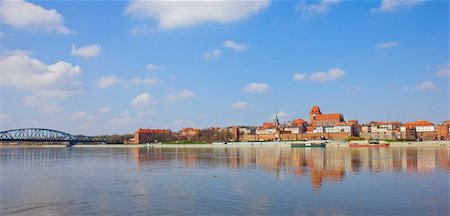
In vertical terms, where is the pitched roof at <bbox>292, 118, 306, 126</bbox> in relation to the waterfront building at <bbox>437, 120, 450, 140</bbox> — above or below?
above

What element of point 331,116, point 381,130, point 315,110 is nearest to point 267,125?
point 315,110

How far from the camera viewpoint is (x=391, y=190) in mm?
17812

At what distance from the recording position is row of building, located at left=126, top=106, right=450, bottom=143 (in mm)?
132000

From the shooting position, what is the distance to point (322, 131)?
5802 inches

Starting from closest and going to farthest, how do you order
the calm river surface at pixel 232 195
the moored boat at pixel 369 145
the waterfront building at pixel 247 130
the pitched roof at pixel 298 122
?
the calm river surface at pixel 232 195 < the moored boat at pixel 369 145 < the pitched roof at pixel 298 122 < the waterfront building at pixel 247 130

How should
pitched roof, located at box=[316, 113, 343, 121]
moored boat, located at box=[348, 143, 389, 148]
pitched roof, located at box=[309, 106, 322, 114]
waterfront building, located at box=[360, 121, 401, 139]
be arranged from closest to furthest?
1. moored boat, located at box=[348, 143, 389, 148]
2. waterfront building, located at box=[360, 121, 401, 139]
3. pitched roof, located at box=[316, 113, 343, 121]
4. pitched roof, located at box=[309, 106, 322, 114]

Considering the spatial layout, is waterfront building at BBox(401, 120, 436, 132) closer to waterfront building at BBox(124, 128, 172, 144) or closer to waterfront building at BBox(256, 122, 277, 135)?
waterfront building at BBox(256, 122, 277, 135)

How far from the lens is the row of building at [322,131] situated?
5197 inches

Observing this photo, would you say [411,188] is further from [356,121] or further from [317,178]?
[356,121]

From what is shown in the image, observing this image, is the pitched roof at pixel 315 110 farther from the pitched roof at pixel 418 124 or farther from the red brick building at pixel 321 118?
the pitched roof at pixel 418 124

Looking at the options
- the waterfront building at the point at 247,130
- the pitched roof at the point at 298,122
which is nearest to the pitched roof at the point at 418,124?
the pitched roof at the point at 298,122

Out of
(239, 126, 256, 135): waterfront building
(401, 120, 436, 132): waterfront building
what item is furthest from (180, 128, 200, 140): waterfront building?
(401, 120, 436, 132): waterfront building

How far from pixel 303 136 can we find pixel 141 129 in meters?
69.2

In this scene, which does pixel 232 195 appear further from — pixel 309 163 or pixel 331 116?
pixel 331 116
